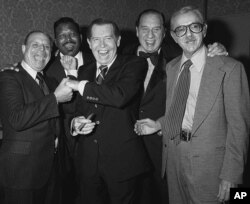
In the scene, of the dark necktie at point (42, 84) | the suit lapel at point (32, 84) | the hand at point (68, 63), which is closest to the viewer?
the suit lapel at point (32, 84)

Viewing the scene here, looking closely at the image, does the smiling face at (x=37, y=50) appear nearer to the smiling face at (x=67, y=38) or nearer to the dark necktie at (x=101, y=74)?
the dark necktie at (x=101, y=74)

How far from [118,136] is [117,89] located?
34 cm

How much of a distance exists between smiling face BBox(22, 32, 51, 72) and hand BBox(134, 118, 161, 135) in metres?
0.92

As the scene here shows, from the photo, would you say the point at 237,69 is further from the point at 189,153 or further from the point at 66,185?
→ the point at 66,185

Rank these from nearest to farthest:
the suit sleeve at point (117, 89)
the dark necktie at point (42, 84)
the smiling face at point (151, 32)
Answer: the suit sleeve at point (117, 89), the dark necktie at point (42, 84), the smiling face at point (151, 32)

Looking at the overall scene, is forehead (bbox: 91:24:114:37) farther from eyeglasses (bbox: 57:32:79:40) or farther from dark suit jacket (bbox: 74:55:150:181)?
eyeglasses (bbox: 57:32:79:40)

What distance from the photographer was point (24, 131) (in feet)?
6.51

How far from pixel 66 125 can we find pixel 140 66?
1088 millimetres

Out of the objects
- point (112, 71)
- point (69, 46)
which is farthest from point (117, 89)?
point (69, 46)

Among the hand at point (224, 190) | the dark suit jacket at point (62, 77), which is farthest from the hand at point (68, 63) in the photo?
the hand at point (224, 190)

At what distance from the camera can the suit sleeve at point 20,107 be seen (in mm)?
1889

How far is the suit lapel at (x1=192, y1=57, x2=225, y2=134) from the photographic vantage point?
1.71 m

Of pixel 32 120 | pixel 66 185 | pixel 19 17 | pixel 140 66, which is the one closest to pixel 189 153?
pixel 140 66

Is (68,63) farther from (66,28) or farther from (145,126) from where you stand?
(145,126)
